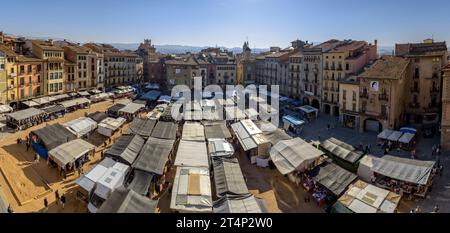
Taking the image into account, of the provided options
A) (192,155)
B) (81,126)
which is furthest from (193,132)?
(81,126)

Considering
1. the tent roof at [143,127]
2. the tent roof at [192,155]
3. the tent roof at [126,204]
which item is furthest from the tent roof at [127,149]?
the tent roof at [126,204]

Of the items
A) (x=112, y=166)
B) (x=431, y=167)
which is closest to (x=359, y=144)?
(x=431, y=167)

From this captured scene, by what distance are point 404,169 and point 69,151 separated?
1081 inches

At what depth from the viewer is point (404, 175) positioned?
2486 cm

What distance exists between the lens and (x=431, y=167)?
25078mm

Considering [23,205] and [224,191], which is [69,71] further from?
[224,191]

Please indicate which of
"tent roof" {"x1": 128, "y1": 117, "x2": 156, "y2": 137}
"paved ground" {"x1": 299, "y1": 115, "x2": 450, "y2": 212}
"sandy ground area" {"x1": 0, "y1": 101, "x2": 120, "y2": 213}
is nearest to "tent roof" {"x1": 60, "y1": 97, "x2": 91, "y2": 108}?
"sandy ground area" {"x1": 0, "y1": 101, "x2": 120, "y2": 213}

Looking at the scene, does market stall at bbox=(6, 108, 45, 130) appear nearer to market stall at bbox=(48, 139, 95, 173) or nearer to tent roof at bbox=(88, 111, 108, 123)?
tent roof at bbox=(88, 111, 108, 123)

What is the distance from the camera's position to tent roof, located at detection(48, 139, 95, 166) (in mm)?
29155

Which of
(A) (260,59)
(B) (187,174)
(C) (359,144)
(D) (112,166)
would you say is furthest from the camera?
(A) (260,59)

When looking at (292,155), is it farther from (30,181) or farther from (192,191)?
(30,181)

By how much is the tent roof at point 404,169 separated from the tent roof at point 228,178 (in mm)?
10631

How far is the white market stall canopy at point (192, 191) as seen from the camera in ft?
67.5
